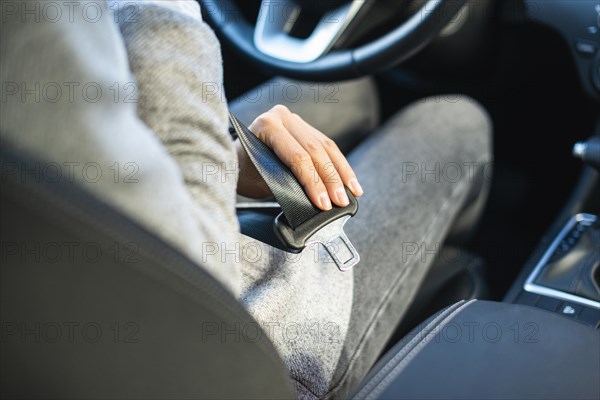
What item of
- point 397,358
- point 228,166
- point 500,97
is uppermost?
point 228,166

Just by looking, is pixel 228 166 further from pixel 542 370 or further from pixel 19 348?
pixel 542 370

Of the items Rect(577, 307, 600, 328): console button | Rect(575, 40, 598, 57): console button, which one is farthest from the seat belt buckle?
Rect(575, 40, 598, 57): console button

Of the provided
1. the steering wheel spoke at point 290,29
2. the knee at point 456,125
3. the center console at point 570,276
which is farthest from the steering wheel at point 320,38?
the center console at point 570,276

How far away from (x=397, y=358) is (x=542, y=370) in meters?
0.12

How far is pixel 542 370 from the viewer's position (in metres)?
0.56

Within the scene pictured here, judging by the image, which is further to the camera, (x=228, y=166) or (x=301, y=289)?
(x=301, y=289)

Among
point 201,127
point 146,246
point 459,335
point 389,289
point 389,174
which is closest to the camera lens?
point 146,246

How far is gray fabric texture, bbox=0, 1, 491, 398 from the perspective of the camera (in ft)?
1.28

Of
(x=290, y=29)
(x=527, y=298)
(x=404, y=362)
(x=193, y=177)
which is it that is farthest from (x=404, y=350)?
(x=290, y=29)

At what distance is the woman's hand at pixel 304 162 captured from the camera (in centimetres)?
66

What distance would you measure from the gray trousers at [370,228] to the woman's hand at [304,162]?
89mm

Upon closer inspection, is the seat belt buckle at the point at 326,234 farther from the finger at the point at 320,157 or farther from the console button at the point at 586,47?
the console button at the point at 586,47

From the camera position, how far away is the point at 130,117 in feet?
1.37

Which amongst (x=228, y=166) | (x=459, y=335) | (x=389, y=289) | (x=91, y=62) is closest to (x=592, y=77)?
(x=389, y=289)
